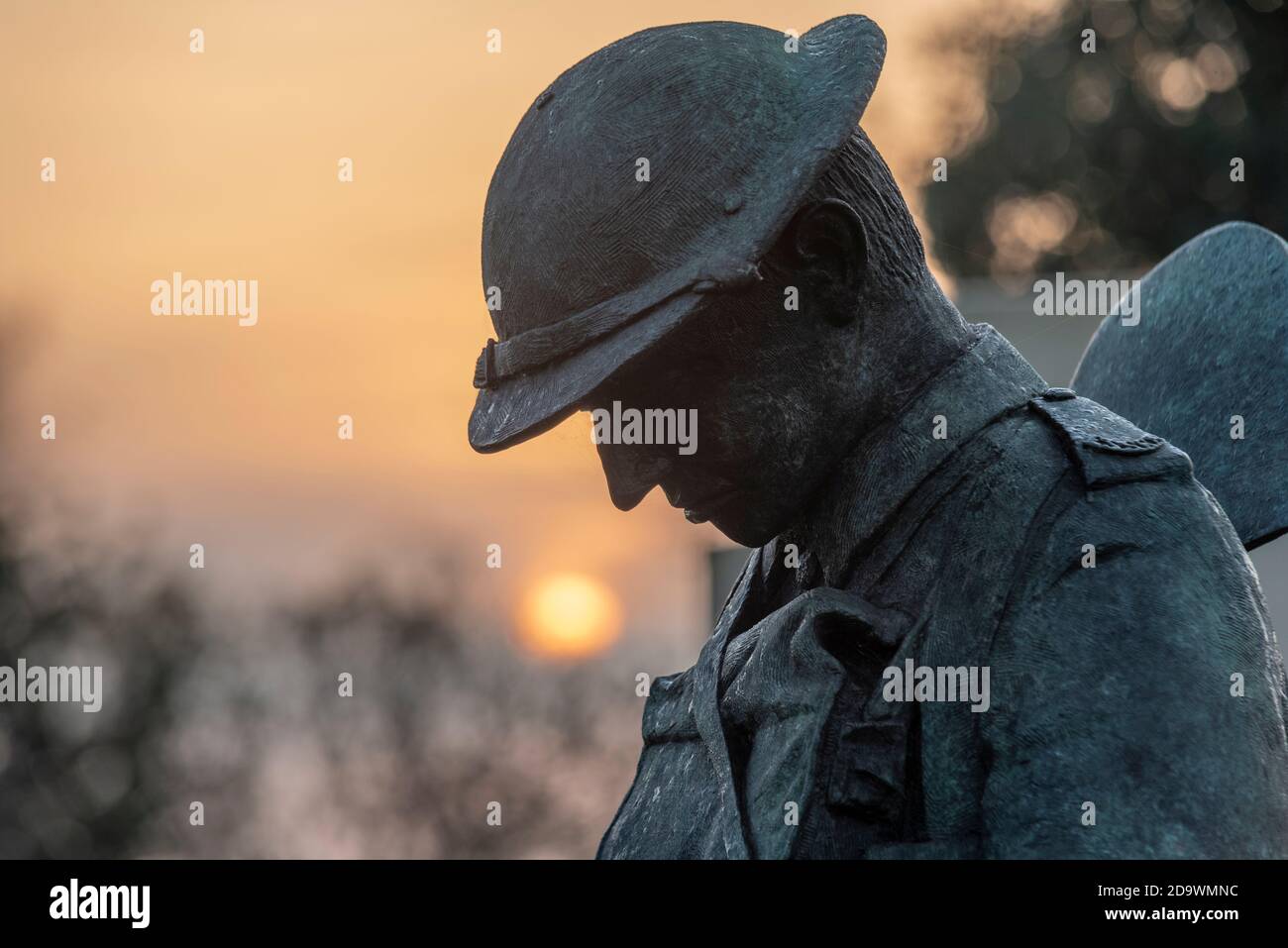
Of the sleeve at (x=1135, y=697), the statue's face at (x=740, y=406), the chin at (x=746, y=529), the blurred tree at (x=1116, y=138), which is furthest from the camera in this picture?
the blurred tree at (x=1116, y=138)

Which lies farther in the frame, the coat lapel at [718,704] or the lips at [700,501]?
the lips at [700,501]

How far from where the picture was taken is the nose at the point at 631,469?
14.3ft

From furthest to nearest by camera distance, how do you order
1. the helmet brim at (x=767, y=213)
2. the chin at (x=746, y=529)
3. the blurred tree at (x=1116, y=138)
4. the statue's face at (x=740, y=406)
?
the blurred tree at (x=1116, y=138) < the chin at (x=746, y=529) < the statue's face at (x=740, y=406) < the helmet brim at (x=767, y=213)

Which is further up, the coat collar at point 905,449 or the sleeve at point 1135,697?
the coat collar at point 905,449

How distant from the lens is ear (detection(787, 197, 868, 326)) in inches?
168

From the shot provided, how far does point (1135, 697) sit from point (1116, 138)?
20.9m

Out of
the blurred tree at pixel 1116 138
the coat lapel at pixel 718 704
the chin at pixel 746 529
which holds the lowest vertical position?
the coat lapel at pixel 718 704

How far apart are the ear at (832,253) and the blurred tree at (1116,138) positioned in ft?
59.6

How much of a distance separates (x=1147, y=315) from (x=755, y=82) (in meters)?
1.62

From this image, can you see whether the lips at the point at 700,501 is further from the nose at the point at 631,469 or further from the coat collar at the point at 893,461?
the coat collar at the point at 893,461

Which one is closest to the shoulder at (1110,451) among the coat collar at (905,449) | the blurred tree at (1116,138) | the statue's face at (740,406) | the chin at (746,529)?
the coat collar at (905,449)

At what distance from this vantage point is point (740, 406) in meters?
4.29

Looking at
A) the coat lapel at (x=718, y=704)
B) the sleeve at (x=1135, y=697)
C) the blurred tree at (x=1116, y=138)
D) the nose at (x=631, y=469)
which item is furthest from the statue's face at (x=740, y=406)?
the blurred tree at (x=1116, y=138)

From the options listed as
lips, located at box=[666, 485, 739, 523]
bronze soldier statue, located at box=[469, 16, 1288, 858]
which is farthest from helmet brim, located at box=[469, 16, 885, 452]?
lips, located at box=[666, 485, 739, 523]
